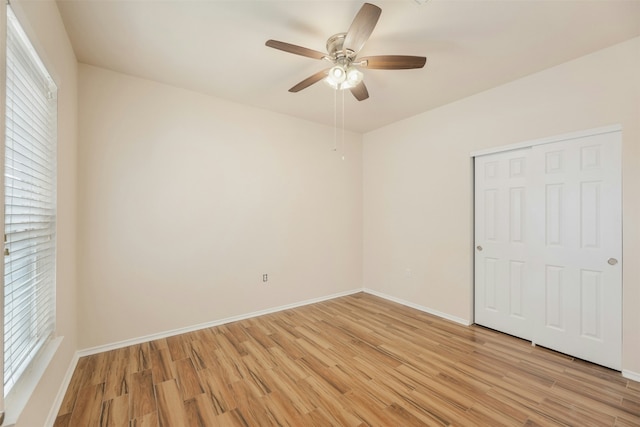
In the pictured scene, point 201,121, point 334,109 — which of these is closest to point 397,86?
point 334,109

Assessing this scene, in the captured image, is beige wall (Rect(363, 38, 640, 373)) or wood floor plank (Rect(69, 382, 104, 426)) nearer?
wood floor plank (Rect(69, 382, 104, 426))

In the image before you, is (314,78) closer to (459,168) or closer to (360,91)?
(360,91)

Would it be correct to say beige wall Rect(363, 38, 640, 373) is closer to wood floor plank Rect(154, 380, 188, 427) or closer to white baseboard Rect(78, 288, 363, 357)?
white baseboard Rect(78, 288, 363, 357)

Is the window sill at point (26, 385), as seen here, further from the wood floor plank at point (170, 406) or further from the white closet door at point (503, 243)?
the white closet door at point (503, 243)

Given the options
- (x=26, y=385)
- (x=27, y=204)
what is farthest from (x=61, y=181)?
(x=26, y=385)

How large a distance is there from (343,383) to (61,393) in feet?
6.77

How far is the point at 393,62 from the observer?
1.98 meters

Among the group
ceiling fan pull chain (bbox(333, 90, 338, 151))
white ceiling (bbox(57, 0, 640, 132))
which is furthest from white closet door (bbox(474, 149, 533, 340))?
ceiling fan pull chain (bbox(333, 90, 338, 151))

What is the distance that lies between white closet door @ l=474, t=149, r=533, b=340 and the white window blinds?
154 inches

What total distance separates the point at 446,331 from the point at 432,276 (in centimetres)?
75

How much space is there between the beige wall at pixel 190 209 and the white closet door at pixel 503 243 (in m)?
2.04

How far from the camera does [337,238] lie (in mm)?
4344

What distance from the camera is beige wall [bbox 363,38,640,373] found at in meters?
2.19

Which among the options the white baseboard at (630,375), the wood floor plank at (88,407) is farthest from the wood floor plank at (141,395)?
the white baseboard at (630,375)
